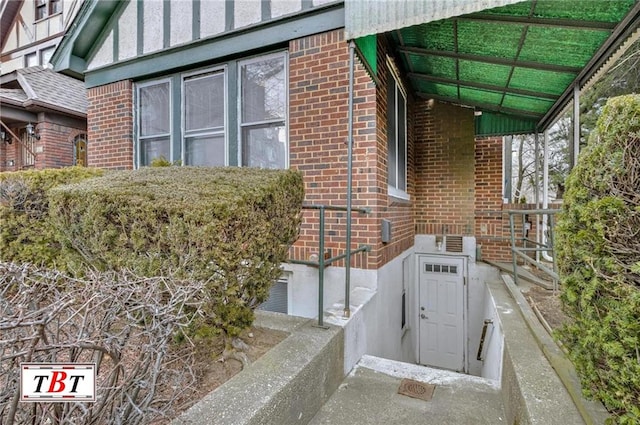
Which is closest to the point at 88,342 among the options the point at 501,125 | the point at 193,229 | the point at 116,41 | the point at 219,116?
the point at 193,229

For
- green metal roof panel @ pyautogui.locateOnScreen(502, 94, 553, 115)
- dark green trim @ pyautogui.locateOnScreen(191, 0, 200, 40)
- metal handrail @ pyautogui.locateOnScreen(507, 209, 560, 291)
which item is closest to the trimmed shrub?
metal handrail @ pyautogui.locateOnScreen(507, 209, 560, 291)

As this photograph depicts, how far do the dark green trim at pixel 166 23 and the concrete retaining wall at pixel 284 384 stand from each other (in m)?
4.51

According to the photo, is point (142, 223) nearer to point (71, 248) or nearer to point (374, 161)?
point (71, 248)

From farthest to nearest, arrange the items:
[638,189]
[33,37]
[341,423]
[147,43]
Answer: [33,37] < [147,43] < [341,423] < [638,189]

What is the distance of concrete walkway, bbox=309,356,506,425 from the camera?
7.84 feet

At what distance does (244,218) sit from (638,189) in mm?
2028

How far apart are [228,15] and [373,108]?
8.34 feet

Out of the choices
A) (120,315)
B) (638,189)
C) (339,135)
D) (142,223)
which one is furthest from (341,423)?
(339,135)

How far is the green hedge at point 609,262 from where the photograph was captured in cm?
138

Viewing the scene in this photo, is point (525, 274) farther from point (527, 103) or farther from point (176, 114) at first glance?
point (176, 114)

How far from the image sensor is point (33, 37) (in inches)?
571

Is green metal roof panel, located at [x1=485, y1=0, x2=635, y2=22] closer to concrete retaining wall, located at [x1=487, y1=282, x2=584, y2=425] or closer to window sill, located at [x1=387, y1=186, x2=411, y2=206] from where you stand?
window sill, located at [x1=387, y1=186, x2=411, y2=206]

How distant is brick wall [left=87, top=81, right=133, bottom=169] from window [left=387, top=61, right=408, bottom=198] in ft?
13.6

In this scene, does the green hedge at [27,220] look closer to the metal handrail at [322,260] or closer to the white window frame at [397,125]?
the metal handrail at [322,260]
